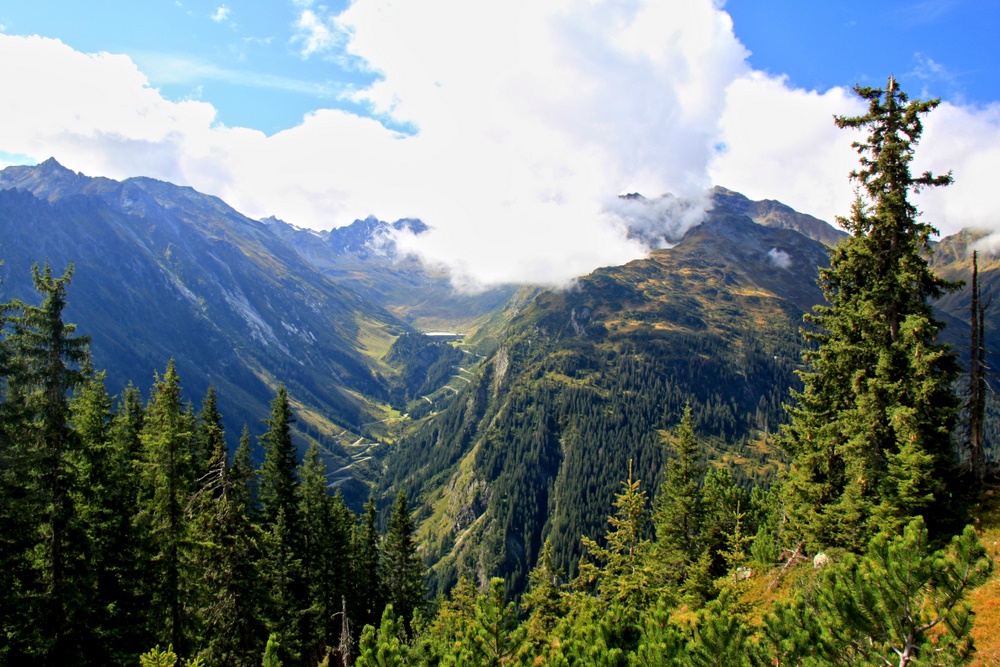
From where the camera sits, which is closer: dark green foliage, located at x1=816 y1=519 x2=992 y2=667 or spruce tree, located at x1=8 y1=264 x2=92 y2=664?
dark green foliage, located at x1=816 y1=519 x2=992 y2=667

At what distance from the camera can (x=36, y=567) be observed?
77.9 feet

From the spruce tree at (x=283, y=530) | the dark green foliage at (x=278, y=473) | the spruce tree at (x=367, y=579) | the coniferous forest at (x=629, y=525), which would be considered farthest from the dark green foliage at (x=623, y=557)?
the spruce tree at (x=367, y=579)

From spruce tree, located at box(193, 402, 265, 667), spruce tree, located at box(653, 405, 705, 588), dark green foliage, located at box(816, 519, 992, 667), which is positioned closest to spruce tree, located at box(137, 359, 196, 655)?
spruce tree, located at box(193, 402, 265, 667)

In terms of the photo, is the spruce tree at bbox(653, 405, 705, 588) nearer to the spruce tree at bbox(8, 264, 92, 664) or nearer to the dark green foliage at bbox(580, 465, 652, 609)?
the dark green foliage at bbox(580, 465, 652, 609)

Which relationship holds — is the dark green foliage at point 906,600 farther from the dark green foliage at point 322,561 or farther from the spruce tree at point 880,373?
the dark green foliage at point 322,561

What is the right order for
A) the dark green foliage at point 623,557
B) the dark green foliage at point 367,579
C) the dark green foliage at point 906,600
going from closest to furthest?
the dark green foliage at point 906,600 < the dark green foliage at point 623,557 < the dark green foliage at point 367,579

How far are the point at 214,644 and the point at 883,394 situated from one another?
3690 centimetres

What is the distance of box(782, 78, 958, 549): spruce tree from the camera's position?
74.0 feet

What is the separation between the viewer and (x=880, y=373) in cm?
2391

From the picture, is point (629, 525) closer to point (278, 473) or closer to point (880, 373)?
point (880, 373)

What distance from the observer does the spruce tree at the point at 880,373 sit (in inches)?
888

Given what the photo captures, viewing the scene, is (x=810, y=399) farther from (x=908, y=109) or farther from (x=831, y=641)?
(x=831, y=641)

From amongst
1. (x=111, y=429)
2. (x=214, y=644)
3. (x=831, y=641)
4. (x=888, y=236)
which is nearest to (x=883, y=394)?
(x=888, y=236)

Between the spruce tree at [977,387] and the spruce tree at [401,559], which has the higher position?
the spruce tree at [977,387]
